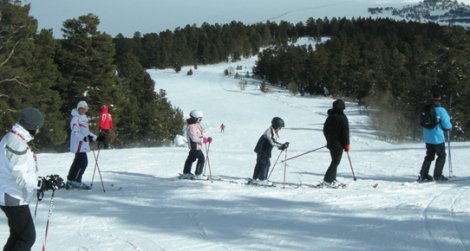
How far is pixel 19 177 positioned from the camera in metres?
5.18

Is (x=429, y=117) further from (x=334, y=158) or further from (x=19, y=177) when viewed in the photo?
(x=19, y=177)

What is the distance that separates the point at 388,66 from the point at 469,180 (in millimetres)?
70785

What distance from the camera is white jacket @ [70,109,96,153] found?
10.0 metres

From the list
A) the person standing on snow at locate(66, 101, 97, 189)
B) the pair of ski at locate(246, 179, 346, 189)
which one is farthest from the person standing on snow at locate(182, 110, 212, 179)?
the person standing on snow at locate(66, 101, 97, 189)

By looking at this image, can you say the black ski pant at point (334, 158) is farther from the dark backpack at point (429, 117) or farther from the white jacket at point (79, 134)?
the white jacket at point (79, 134)

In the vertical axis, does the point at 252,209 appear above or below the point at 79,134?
below

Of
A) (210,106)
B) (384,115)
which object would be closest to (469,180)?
(384,115)

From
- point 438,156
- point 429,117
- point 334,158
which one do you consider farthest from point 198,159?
point 438,156

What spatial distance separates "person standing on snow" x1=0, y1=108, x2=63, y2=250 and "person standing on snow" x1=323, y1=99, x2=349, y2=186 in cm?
633

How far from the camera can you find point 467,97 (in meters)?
44.3

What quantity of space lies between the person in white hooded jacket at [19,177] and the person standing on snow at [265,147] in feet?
19.8

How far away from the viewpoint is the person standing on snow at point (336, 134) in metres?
10.4

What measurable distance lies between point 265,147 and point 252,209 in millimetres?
2492

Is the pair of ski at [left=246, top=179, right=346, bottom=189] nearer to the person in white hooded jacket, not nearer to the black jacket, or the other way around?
the black jacket
